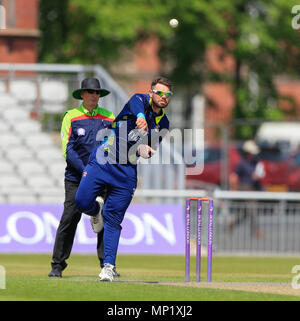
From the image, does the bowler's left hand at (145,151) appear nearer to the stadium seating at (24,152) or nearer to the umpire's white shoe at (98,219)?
the umpire's white shoe at (98,219)

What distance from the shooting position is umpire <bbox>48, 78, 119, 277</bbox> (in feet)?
38.1

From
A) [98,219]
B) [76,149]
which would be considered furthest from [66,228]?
[76,149]

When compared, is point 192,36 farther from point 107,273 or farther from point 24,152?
point 107,273

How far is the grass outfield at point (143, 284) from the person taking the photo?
940cm

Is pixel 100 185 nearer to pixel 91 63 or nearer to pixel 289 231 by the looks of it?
pixel 289 231

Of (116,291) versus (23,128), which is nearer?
(116,291)

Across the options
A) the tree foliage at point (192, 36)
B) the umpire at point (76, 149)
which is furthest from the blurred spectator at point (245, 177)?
the umpire at point (76, 149)

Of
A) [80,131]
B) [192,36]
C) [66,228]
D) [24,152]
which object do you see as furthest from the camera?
[192,36]

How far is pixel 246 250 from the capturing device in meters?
18.7

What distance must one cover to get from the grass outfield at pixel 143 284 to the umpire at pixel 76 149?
36 centimetres

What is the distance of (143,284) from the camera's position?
1031 centimetres

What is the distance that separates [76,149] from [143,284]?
7.34ft
